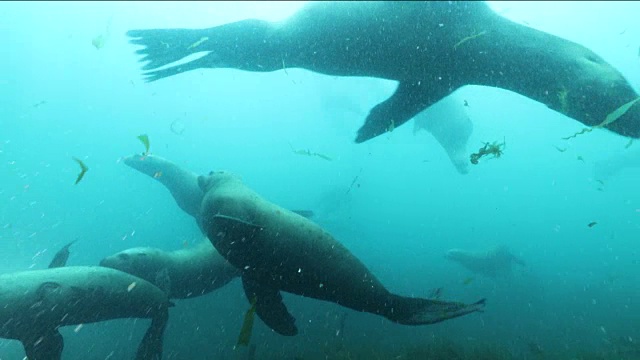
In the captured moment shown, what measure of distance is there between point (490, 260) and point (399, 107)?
13.7 metres

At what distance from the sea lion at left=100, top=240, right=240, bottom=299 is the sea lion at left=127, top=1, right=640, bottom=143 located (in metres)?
3.25

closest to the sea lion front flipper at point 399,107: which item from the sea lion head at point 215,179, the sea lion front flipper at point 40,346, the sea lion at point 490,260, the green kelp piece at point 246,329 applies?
the sea lion head at point 215,179

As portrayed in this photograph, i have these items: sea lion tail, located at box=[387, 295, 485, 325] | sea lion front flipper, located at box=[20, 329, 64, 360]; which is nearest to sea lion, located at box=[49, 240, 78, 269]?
sea lion front flipper, located at box=[20, 329, 64, 360]

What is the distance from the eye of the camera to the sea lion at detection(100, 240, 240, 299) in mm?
5848

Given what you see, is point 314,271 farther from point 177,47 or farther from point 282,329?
point 177,47

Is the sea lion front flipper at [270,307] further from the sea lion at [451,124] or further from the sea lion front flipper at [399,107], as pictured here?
the sea lion at [451,124]

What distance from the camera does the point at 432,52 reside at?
3.75m

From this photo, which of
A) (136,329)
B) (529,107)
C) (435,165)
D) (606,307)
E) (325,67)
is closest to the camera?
(325,67)

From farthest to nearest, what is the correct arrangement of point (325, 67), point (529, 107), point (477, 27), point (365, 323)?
1. point (529, 107)
2. point (365, 323)
3. point (325, 67)
4. point (477, 27)

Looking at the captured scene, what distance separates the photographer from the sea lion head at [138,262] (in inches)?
223

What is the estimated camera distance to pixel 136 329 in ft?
34.1

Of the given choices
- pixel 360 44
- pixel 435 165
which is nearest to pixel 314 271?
pixel 360 44

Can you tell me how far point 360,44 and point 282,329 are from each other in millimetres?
3066

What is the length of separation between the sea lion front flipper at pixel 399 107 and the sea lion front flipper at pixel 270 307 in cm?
214
